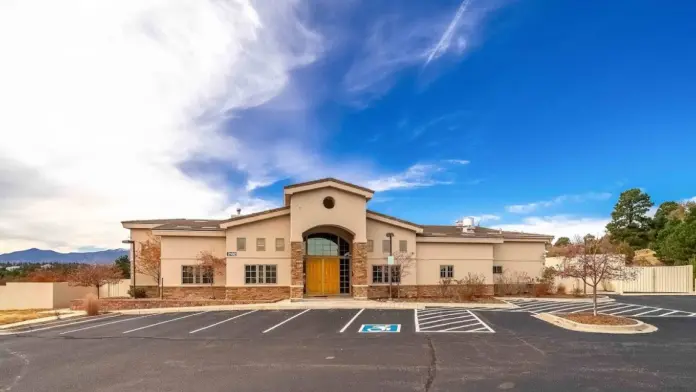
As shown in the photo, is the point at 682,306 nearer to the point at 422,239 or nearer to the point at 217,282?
the point at 422,239

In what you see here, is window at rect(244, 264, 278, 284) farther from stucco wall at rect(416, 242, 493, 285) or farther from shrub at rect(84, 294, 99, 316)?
stucco wall at rect(416, 242, 493, 285)

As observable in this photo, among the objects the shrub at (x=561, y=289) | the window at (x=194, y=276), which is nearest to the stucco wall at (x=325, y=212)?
the window at (x=194, y=276)

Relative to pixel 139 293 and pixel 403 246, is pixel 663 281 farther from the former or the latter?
pixel 139 293

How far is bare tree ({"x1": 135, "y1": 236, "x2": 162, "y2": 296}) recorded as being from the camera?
28375 mm

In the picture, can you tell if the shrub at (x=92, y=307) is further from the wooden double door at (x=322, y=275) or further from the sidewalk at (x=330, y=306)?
the wooden double door at (x=322, y=275)

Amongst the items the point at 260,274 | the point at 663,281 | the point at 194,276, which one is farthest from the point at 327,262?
the point at 663,281

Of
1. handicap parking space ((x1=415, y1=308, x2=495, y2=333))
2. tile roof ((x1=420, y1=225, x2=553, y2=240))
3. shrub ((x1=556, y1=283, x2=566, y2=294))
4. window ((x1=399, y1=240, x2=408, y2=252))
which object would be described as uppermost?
tile roof ((x1=420, y1=225, x2=553, y2=240))

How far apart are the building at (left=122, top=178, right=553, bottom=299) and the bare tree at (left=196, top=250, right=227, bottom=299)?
184mm

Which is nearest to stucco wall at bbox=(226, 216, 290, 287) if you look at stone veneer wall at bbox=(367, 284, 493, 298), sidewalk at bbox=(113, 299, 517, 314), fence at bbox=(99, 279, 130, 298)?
sidewalk at bbox=(113, 299, 517, 314)

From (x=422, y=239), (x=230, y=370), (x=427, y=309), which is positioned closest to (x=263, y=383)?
(x=230, y=370)

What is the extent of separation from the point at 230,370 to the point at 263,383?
1425 mm

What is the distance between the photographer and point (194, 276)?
27.8 metres

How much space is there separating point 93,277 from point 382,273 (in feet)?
55.9

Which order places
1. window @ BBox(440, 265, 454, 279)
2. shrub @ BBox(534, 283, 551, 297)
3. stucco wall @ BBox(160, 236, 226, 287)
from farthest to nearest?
shrub @ BBox(534, 283, 551, 297) → window @ BBox(440, 265, 454, 279) → stucco wall @ BBox(160, 236, 226, 287)
